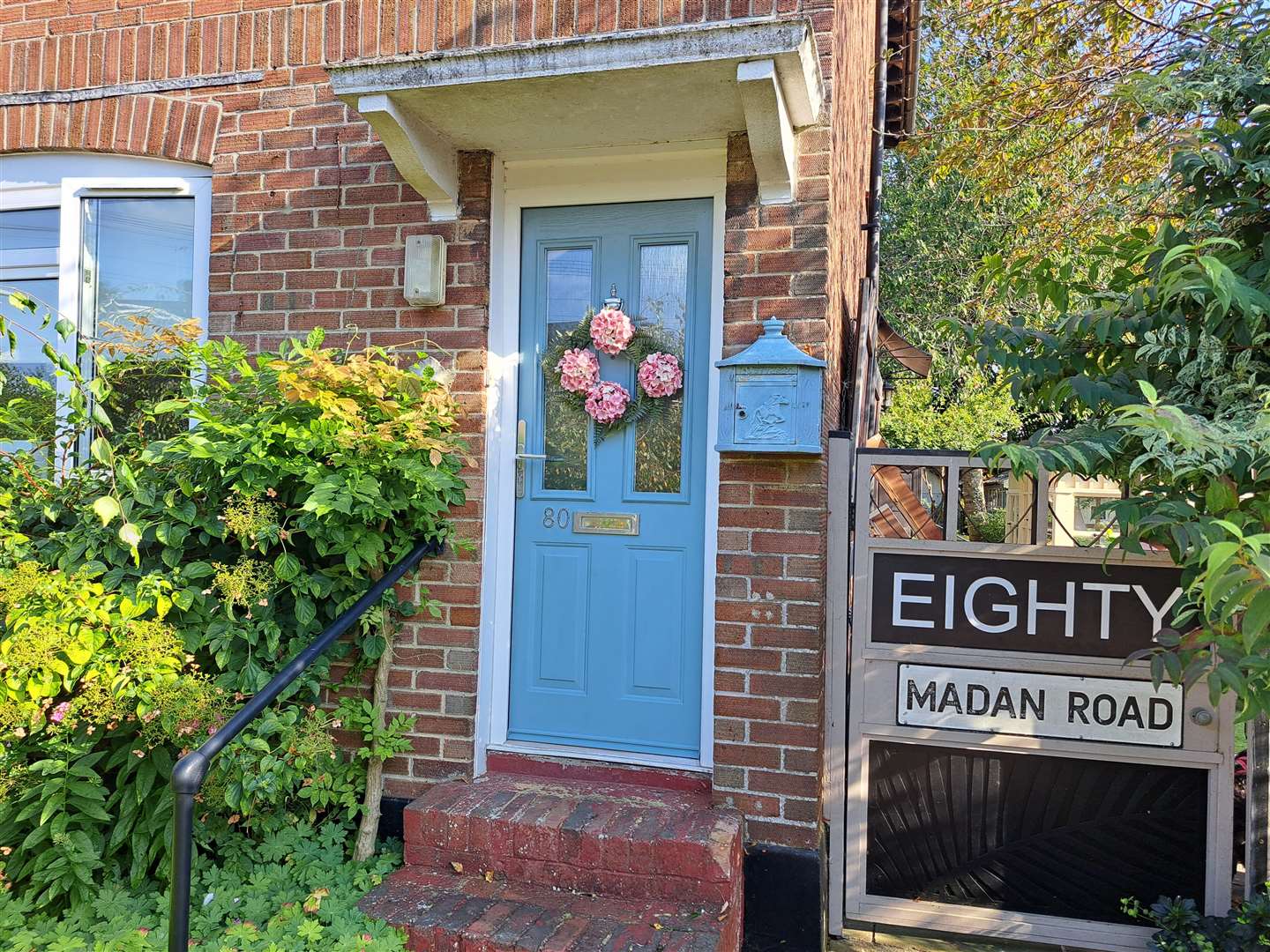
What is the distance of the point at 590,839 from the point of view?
9.53ft

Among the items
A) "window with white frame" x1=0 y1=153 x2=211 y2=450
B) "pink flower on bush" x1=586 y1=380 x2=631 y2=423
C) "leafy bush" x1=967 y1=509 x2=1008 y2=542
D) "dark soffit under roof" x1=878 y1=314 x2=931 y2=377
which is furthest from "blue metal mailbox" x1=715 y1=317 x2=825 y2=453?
"dark soffit under roof" x1=878 y1=314 x2=931 y2=377

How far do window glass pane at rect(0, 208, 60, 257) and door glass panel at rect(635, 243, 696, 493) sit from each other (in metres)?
2.77

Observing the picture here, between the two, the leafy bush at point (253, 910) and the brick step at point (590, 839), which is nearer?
the leafy bush at point (253, 910)

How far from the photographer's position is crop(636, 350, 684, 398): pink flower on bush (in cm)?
335

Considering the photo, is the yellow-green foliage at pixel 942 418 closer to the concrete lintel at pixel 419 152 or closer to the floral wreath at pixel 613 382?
the floral wreath at pixel 613 382

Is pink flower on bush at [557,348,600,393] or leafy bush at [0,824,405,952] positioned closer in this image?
leafy bush at [0,824,405,952]

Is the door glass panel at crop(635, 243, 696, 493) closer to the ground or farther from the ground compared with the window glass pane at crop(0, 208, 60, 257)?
closer to the ground

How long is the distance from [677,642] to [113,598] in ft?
6.24

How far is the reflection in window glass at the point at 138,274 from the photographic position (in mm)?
3908

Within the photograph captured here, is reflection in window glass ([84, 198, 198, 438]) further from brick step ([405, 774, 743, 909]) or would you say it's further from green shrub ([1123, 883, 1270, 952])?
green shrub ([1123, 883, 1270, 952])

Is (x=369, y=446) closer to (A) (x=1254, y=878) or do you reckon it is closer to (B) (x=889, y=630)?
(B) (x=889, y=630)

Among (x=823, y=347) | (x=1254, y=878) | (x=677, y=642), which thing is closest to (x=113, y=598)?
(x=677, y=642)

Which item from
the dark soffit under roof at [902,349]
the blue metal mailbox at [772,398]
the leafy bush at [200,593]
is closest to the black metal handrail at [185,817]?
the leafy bush at [200,593]

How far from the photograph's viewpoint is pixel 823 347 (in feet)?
10.3
